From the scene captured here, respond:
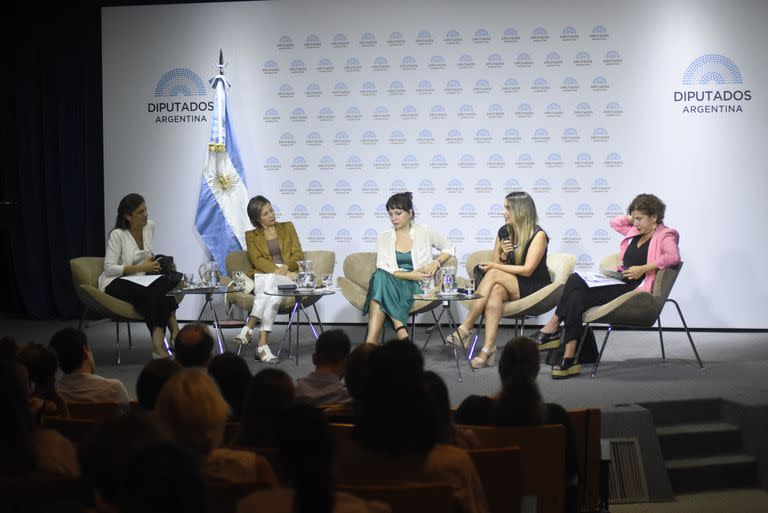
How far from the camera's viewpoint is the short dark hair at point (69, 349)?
12.5 feet

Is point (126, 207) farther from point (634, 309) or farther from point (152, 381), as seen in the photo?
point (152, 381)

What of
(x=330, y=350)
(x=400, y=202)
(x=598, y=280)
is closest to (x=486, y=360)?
(x=598, y=280)

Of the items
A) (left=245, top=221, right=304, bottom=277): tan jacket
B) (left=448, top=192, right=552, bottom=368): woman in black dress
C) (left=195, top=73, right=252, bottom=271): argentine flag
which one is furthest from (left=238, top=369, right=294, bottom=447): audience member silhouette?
(left=195, top=73, right=252, bottom=271): argentine flag

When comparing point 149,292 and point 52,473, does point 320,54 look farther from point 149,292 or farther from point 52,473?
point 52,473

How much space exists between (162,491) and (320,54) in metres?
7.48

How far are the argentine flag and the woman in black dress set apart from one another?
2.64m

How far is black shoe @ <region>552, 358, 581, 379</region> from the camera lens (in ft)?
20.0

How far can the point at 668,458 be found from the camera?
15.8 ft

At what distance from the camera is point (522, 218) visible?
6.88m

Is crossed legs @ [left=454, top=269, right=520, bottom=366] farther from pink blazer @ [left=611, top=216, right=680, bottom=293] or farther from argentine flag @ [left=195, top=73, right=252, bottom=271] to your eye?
argentine flag @ [left=195, top=73, right=252, bottom=271]

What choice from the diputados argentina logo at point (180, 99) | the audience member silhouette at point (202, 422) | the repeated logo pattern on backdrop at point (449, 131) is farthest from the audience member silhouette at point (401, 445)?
the diputados argentina logo at point (180, 99)

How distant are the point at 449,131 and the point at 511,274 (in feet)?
6.72

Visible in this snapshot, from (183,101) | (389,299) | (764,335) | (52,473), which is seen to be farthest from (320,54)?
(52,473)

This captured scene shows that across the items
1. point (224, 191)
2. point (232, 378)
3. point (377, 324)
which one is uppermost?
point (224, 191)
